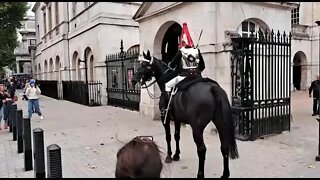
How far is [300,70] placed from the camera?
30359 millimetres

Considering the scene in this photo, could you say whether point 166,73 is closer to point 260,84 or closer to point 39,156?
point 260,84

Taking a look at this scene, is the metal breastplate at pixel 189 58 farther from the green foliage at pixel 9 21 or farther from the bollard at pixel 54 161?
the green foliage at pixel 9 21

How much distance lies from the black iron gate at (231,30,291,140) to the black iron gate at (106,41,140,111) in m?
6.81

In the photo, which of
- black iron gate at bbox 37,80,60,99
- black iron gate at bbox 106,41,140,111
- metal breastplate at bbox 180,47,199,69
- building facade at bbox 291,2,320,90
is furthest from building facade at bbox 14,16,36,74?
metal breastplate at bbox 180,47,199,69

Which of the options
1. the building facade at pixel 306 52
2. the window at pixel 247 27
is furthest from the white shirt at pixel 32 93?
the building facade at pixel 306 52

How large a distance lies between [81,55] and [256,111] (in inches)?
676

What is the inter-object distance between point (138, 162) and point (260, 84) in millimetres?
7799

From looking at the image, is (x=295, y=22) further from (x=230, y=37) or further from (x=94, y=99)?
(x=230, y=37)

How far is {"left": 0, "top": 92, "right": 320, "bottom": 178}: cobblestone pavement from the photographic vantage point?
19.2 feet

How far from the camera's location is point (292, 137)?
8523 millimetres

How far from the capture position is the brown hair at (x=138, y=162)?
151 cm

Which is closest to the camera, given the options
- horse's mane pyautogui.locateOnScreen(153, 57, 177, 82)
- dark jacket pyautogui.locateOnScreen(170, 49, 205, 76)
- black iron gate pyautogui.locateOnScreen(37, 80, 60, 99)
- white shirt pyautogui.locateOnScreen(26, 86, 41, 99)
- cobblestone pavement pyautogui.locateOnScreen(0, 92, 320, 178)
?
cobblestone pavement pyautogui.locateOnScreen(0, 92, 320, 178)

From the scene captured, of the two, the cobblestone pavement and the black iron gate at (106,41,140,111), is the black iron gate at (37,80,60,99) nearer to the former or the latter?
the black iron gate at (106,41,140,111)

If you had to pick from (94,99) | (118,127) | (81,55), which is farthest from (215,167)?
(81,55)
